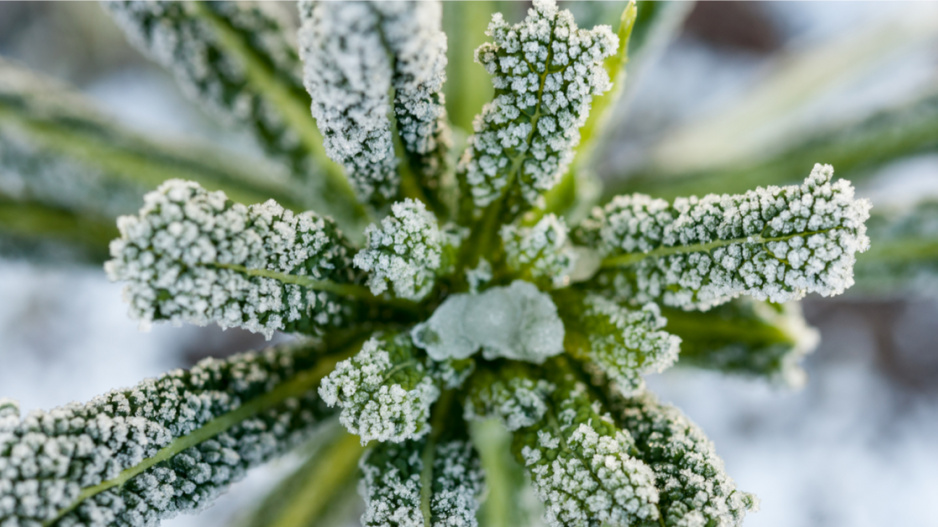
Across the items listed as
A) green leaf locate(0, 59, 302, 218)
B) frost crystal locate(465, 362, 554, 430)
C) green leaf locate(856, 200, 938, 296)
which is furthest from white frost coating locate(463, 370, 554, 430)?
green leaf locate(856, 200, 938, 296)

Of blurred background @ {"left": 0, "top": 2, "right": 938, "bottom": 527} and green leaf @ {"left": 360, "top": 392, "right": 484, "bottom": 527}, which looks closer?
green leaf @ {"left": 360, "top": 392, "right": 484, "bottom": 527}

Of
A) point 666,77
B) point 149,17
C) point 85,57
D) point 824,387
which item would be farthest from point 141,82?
point 824,387

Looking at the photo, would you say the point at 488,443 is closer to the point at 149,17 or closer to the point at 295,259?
the point at 295,259

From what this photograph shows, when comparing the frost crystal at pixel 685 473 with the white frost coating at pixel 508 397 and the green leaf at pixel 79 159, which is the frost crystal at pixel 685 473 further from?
the green leaf at pixel 79 159

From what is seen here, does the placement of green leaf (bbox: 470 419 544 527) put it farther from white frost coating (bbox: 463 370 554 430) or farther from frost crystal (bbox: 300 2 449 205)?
frost crystal (bbox: 300 2 449 205)

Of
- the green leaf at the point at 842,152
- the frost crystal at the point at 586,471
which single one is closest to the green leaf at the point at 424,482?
the frost crystal at the point at 586,471

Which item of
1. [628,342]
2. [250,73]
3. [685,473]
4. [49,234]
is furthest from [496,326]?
[49,234]
